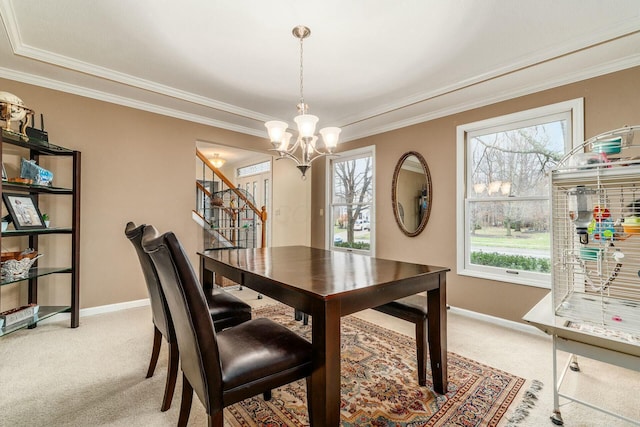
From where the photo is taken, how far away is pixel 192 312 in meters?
1.05

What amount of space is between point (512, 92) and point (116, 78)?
403cm

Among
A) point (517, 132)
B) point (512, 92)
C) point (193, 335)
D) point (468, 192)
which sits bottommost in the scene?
point (193, 335)

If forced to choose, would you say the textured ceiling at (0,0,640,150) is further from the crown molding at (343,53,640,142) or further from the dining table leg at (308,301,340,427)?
the dining table leg at (308,301,340,427)

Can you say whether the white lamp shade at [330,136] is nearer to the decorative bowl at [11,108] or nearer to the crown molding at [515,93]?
the crown molding at [515,93]

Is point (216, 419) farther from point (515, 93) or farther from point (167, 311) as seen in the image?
point (515, 93)

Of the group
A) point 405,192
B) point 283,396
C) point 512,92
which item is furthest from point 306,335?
point 512,92

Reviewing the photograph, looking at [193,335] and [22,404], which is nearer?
[193,335]

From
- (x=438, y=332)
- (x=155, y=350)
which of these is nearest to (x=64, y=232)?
(x=155, y=350)

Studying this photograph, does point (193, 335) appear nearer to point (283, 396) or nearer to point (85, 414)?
point (283, 396)

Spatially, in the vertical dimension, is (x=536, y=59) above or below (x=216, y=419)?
above

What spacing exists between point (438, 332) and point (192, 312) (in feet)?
4.63

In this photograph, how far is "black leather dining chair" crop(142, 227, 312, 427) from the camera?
1.04m

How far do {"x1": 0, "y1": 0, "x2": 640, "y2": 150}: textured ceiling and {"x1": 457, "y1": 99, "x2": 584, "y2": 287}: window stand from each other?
13.4 inches

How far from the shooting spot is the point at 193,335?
1.08 meters
